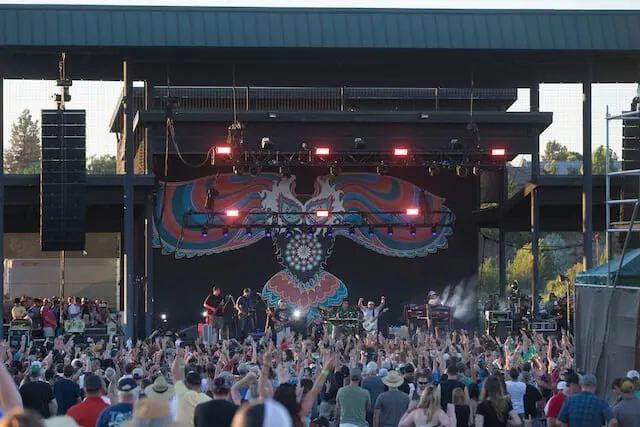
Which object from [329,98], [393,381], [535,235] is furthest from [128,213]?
[393,381]

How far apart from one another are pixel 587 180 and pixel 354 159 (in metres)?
5.25

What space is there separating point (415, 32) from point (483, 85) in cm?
522

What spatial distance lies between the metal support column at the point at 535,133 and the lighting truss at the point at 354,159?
3.51 feet

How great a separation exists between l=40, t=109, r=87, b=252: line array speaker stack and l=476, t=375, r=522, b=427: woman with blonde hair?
16872mm

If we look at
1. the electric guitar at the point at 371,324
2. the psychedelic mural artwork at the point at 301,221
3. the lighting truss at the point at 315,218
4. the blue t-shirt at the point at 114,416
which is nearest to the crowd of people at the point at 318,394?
the blue t-shirt at the point at 114,416

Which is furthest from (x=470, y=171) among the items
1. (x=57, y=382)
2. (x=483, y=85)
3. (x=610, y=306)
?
(x=57, y=382)

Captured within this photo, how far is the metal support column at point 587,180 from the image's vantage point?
1121 inches

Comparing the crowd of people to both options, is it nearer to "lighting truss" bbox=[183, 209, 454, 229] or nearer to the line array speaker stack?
the line array speaker stack

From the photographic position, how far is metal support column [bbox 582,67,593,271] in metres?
28.5

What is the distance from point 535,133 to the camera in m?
29.8

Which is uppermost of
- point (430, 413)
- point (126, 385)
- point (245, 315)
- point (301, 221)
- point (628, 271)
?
point (301, 221)

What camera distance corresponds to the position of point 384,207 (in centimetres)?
3184

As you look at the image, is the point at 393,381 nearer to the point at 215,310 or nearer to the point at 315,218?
the point at 215,310

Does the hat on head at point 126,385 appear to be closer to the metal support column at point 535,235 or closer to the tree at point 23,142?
the metal support column at point 535,235
